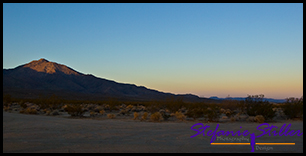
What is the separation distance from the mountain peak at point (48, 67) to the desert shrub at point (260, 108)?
13322 cm

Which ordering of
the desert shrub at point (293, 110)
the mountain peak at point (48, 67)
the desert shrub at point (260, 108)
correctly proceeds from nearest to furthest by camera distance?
the desert shrub at point (260, 108)
the desert shrub at point (293, 110)
the mountain peak at point (48, 67)

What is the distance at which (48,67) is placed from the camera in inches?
5782

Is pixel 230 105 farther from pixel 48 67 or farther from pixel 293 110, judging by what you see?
pixel 48 67

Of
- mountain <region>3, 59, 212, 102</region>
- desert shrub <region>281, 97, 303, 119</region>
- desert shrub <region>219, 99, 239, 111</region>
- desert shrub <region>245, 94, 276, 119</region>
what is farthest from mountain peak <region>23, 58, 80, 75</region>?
desert shrub <region>281, 97, 303, 119</region>

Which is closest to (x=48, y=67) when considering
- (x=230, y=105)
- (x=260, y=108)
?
(x=230, y=105)

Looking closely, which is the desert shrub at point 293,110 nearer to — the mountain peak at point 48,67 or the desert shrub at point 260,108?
the desert shrub at point 260,108

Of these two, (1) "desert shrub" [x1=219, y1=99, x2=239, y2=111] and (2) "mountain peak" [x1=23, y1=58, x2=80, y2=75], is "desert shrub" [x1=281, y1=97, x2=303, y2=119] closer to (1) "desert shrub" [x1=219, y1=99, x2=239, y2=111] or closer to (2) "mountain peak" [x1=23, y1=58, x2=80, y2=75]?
(1) "desert shrub" [x1=219, y1=99, x2=239, y2=111]

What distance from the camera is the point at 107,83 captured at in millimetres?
138875

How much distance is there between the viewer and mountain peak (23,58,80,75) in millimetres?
142000

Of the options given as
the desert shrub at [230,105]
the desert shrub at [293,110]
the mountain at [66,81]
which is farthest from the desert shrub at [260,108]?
the mountain at [66,81]

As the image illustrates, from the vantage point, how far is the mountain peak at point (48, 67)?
142 meters

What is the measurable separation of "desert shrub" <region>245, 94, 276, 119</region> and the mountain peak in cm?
13322

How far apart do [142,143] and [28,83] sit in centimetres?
12221

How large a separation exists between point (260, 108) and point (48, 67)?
14667 centimetres
